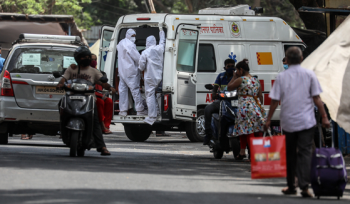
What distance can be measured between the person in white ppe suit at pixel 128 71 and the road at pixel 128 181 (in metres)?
3.41

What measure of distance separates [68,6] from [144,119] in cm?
2488

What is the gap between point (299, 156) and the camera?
6.86m

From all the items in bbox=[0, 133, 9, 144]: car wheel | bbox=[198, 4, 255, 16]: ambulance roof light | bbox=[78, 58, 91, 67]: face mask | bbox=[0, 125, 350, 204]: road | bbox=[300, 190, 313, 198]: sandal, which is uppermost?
bbox=[198, 4, 255, 16]: ambulance roof light

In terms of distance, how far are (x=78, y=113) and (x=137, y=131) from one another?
598cm

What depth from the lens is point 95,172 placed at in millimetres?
8141

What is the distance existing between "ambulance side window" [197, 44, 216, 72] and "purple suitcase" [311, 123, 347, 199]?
7935 mm

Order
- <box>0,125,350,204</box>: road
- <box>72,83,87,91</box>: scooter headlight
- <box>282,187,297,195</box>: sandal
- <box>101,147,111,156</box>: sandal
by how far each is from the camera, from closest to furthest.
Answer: <box>0,125,350,204</box>: road < <box>282,187,297,195</box>: sandal < <box>72,83,87,91</box>: scooter headlight < <box>101,147,111,156</box>: sandal

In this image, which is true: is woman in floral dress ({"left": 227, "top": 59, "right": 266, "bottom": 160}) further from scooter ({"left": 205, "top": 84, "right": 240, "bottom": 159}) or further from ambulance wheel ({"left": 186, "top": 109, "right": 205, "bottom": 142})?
ambulance wheel ({"left": 186, "top": 109, "right": 205, "bottom": 142})

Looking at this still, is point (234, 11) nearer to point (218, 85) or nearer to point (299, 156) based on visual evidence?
point (218, 85)

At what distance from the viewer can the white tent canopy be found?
7.89 metres

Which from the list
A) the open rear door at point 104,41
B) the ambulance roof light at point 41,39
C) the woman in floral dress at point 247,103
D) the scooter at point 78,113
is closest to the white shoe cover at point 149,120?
the open rear door at point 104,41

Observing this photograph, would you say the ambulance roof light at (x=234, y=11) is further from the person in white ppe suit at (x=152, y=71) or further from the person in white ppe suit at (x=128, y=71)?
the person in white ppe suit at (x=128, y=71)

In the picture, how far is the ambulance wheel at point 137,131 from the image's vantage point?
15.5 metres

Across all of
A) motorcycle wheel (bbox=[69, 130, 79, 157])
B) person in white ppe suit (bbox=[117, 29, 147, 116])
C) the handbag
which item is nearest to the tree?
person in white ppe suit (bbox=[117, 29, 147, 116])
